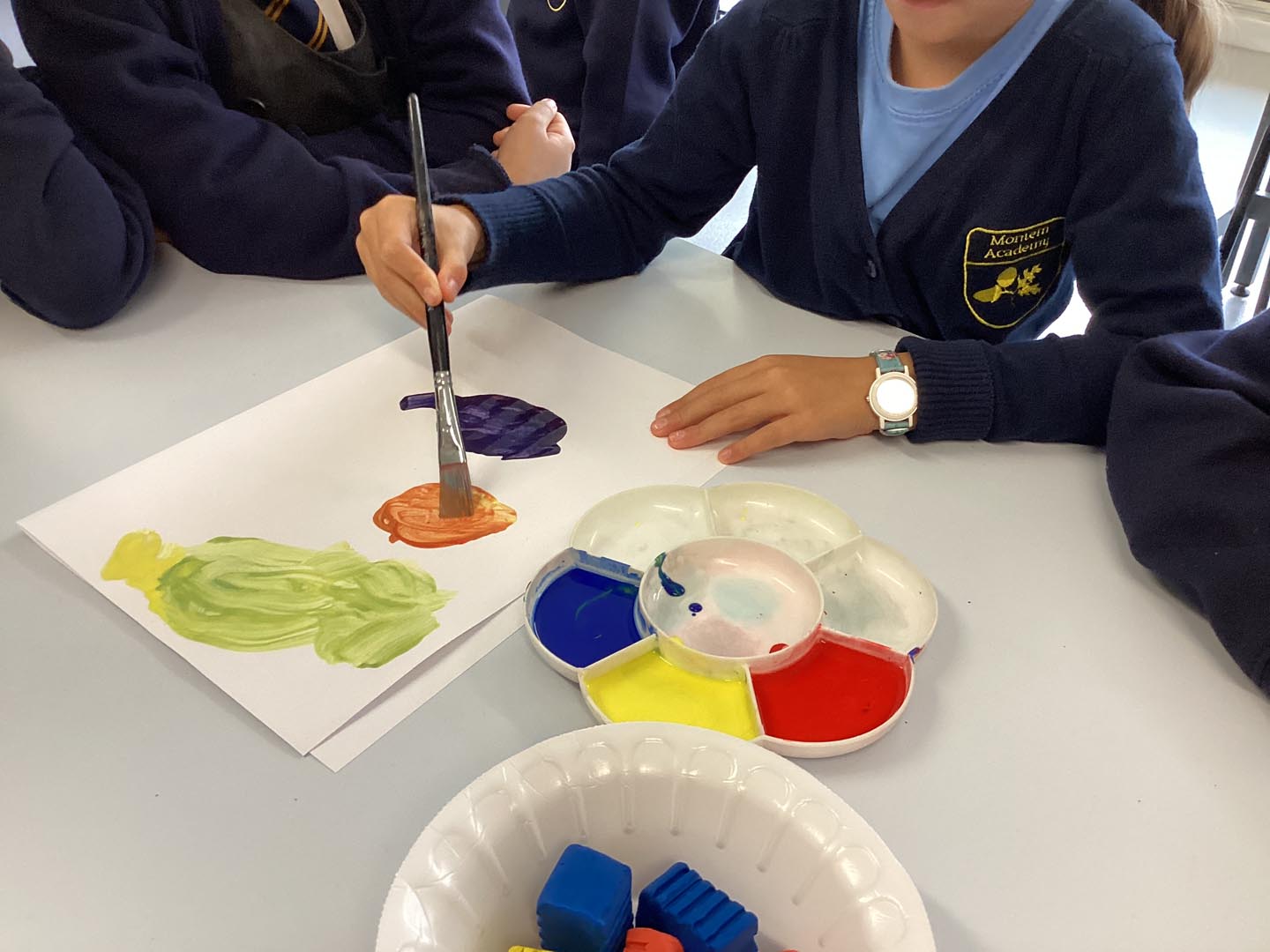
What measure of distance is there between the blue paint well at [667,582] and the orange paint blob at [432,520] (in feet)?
0.33

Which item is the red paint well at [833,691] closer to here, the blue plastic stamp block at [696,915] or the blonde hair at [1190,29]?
the blue plastic stamp block at [696,915]

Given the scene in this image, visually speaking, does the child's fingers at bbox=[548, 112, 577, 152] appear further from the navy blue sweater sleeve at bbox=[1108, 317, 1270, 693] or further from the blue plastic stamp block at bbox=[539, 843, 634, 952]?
the blue plastic stamp block at bbox=[539, 843, 634, 952]

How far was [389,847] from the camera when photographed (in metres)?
0.38

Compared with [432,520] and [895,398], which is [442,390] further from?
[895,398]

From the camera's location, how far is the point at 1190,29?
74 cm

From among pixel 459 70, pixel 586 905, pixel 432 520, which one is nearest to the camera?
pixel 586 905

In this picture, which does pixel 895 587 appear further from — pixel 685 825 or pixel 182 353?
pixel 182 353

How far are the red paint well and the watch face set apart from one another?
207 mm

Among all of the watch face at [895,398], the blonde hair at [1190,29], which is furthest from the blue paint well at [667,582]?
the blonde hair at [1190,29]

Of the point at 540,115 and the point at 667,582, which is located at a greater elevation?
the point at 540,115

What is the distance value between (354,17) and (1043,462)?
773 millimetres

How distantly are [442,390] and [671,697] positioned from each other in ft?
0.87

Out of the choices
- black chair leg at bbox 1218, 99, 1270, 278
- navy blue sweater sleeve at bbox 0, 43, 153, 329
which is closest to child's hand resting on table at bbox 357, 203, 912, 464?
navy blue sweater sleeve at bbox 0, 43, 153, 329

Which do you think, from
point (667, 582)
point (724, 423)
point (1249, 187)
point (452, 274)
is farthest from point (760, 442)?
point (1249, 187)
